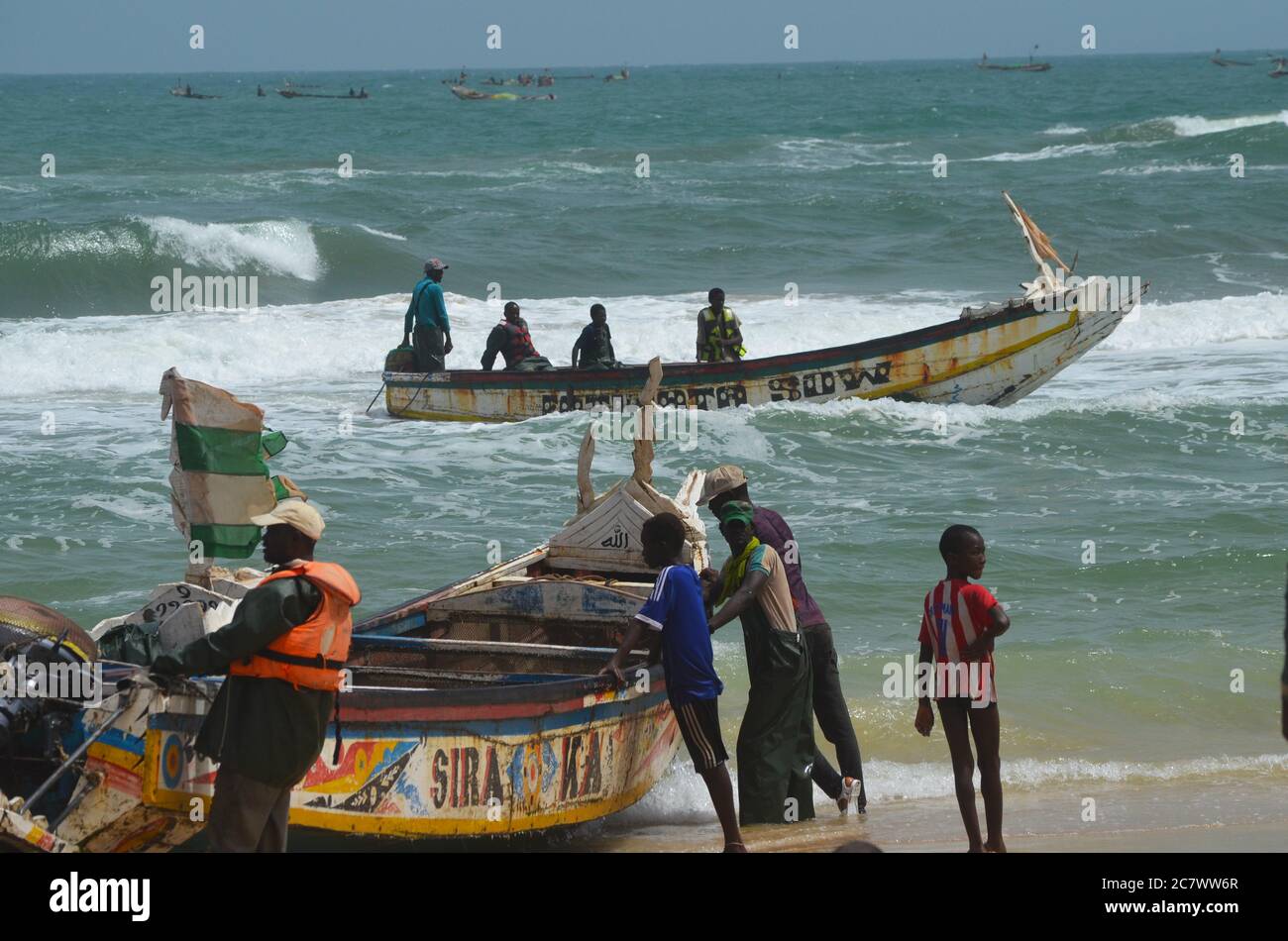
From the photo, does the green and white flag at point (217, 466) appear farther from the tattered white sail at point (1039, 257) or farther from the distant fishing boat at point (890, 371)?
the tattered white sail at point (1039, 257)

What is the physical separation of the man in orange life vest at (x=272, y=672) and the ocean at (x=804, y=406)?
2442mm

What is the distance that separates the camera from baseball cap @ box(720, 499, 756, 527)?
6230mm

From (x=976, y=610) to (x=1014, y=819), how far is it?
6.36ft

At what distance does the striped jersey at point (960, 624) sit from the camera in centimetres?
566

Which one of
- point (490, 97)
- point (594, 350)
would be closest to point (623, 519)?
point (594, 350)

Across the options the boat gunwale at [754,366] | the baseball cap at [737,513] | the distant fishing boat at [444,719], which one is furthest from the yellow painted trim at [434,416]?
the baseball cap at [737,513]

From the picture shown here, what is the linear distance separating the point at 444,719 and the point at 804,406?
11.0m

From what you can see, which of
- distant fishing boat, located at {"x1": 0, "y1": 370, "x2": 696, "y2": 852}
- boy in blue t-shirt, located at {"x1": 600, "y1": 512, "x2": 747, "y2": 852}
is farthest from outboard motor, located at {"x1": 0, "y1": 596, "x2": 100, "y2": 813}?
boy in blue t-shirt, located at {"x1": 600, "y1": 512, "x2": 747, "y2": 852}

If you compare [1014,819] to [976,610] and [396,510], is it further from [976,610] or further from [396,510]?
[396,510]

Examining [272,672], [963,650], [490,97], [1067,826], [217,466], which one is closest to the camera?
[272,672]

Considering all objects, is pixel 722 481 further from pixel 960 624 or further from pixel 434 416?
pixel 434 416

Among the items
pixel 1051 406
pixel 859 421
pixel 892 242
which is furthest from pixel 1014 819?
pixel 892 242

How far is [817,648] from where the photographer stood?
6910mm

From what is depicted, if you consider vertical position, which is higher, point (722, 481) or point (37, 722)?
point (722, 481)
